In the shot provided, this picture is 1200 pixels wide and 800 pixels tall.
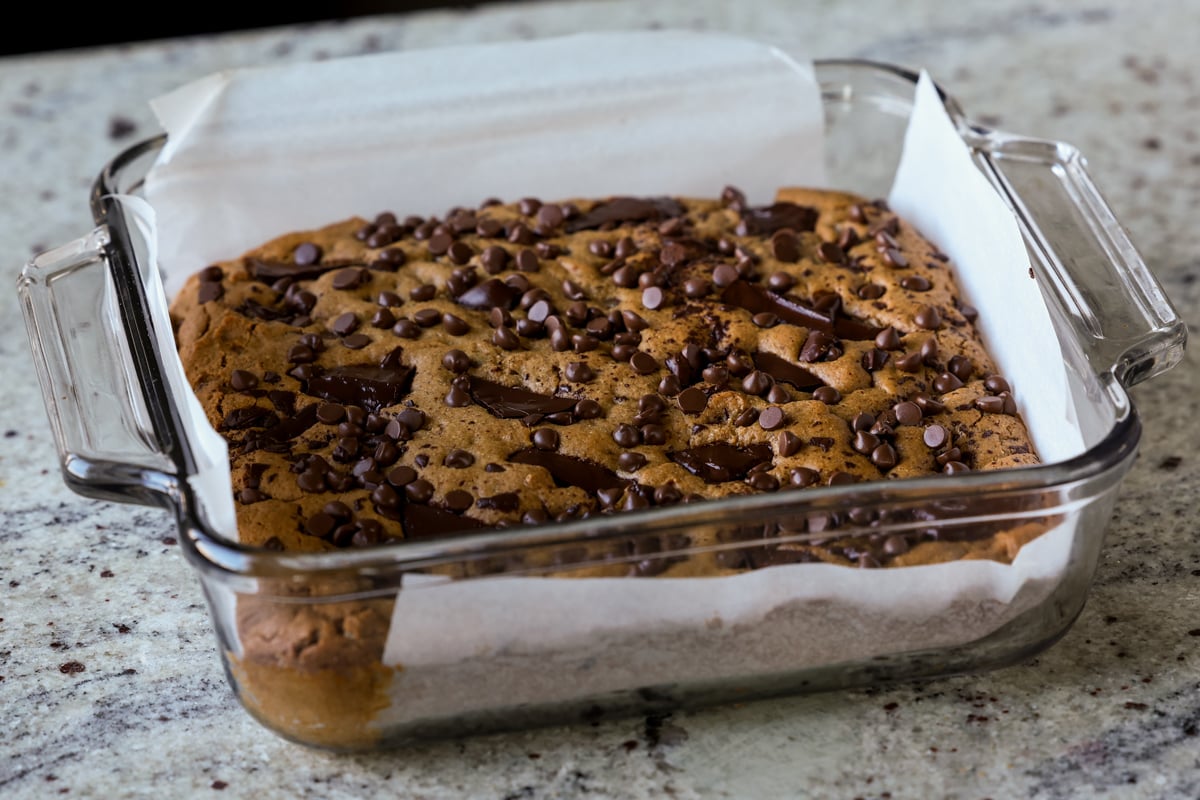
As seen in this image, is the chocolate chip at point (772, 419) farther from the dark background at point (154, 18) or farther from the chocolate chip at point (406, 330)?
the dark background at point (154, 18)

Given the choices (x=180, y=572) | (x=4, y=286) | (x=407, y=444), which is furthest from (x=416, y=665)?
(x=4, y=286)

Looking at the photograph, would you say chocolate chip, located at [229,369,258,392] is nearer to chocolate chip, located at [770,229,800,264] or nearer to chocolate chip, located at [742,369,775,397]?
chocolate chip, located at [742,369,775,397]

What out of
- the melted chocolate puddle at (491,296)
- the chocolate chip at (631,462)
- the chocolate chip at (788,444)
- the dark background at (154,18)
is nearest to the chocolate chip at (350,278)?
the melted chocolate puddle at (491,296)

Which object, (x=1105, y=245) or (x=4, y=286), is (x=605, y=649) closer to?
(x=1105, y=245)

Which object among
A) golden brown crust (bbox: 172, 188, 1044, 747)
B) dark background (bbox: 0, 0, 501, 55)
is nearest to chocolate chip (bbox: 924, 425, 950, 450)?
golden brown crust (bbox: 172, 188, 1044, 747)

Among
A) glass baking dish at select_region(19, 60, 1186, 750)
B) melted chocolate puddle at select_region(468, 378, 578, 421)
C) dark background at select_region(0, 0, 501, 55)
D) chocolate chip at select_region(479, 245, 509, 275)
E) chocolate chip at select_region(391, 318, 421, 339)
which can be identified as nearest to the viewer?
glass baking dish at select_region(19, 60, 1186, 750)
